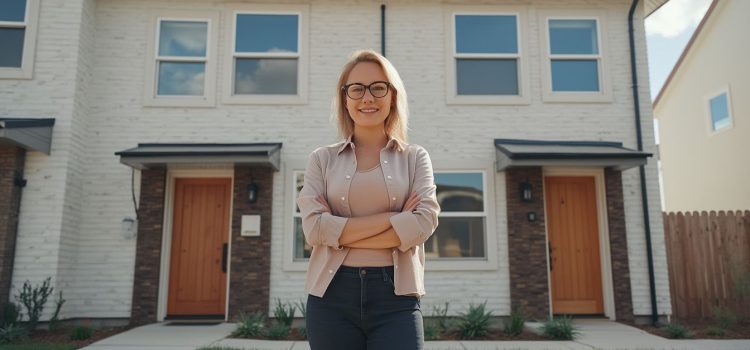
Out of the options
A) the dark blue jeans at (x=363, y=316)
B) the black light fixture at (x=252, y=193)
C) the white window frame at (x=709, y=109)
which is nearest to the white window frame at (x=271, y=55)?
the black light fixture at (x=252, y=193)

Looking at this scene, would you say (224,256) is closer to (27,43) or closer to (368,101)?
(27,43)

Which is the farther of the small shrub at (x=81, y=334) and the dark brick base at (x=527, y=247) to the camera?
the dark brick base at (x=527, y=247)

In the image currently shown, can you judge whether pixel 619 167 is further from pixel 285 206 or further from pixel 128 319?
pixel 128 319

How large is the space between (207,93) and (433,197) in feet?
24.6

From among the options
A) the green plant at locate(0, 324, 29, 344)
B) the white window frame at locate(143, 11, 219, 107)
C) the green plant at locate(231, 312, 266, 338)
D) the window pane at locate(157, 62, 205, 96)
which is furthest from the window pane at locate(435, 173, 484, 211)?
the green plant at locate(0, 324, 29, 344)

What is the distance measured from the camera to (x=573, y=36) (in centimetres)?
912

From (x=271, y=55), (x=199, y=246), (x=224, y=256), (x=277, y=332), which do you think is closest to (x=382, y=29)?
(x=271, y=55)

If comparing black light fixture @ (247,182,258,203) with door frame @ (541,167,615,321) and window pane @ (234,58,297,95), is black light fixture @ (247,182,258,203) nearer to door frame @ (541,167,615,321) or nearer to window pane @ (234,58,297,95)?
window pane @ (234,58,297,95)

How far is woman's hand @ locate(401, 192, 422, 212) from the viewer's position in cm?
195

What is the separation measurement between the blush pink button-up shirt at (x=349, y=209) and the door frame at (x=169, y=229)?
21.9 ft

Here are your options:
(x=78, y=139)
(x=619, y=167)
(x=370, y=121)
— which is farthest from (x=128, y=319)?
(x=619, y=167)

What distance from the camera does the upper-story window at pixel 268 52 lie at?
885 cm

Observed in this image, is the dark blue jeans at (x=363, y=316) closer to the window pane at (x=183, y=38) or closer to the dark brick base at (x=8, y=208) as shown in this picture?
the dark brick base at (x=8, y=208)

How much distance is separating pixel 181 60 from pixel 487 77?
5.32 m
